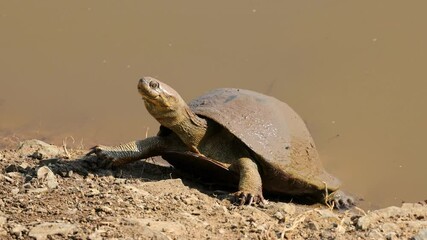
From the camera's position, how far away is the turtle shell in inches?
219

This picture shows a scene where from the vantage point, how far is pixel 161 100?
5.36m

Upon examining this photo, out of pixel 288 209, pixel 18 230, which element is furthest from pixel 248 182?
pixel 18 230

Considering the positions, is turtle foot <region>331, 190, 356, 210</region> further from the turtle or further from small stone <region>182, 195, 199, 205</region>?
small stone <region>182, 195, 199, 205</region>

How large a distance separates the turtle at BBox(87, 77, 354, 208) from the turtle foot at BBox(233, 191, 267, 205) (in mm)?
101

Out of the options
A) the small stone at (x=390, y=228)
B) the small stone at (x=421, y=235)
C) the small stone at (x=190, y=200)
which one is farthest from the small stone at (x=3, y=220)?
the small stone at (x=421, y=235)

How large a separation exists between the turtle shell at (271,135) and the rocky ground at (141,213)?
0.43 meters

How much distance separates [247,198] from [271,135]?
2.64 feet

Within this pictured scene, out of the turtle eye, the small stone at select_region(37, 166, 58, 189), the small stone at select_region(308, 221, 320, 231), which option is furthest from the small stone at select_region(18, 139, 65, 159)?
the small stone at select_region(308, 221, 320, 231)

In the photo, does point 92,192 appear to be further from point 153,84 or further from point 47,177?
point 153,84

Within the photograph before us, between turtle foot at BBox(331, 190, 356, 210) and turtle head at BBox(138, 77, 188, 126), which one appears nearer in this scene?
turtle head at BBox(138, 77, 188, 126)

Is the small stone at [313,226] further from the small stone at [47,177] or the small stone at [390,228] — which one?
the small stone at [47,177]

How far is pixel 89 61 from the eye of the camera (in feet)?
39.1

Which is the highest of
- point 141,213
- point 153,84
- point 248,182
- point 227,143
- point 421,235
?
point 153,84

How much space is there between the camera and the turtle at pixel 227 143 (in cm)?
545
